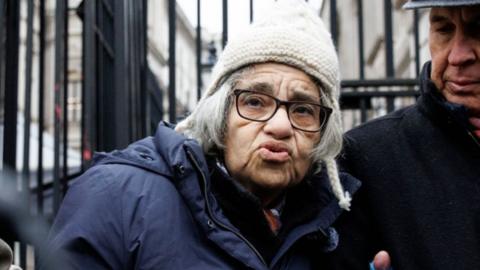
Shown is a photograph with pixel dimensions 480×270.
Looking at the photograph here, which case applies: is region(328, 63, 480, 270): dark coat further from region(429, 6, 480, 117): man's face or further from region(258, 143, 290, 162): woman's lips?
region(258, 143, 290, 162): woman's lips

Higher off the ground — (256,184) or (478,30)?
(478,30)

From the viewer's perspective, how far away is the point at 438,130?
2.43 metres

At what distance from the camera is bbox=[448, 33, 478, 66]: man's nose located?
2266 millimetres

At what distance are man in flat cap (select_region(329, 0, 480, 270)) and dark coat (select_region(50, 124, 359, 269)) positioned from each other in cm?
36

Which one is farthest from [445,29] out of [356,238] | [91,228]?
[91,228]

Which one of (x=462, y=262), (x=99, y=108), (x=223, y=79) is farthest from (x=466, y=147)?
(x=99, y=108)

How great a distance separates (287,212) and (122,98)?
1077 mm

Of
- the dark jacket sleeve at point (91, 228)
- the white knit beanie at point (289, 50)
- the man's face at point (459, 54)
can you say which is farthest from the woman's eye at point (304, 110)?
the dark jacket sleeve at point (91, 228)

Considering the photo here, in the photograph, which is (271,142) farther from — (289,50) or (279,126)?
(289,50)

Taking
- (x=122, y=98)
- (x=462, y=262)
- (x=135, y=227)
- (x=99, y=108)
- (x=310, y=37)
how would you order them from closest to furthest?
(x=135, y=227)
(x=462, y=262)
(x=310, y=37)
(x=122, y=98)
(x=99, y=108)

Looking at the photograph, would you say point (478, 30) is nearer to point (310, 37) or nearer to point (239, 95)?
point (310, 37)

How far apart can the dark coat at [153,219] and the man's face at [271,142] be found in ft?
0.60

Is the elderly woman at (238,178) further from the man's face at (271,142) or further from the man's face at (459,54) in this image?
the man's face at (459,54)

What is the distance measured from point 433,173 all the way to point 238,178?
64 cm
